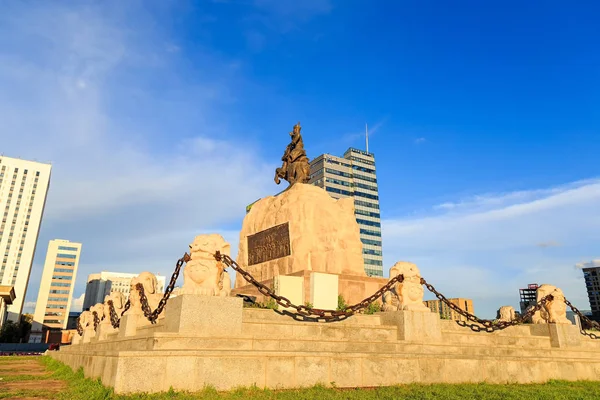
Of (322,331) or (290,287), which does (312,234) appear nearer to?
(290,287)

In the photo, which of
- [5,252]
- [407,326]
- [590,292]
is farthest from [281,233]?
[5,252]

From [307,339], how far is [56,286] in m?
135

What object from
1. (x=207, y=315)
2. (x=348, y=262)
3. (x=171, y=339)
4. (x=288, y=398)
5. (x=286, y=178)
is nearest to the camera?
(x=288, y=398)

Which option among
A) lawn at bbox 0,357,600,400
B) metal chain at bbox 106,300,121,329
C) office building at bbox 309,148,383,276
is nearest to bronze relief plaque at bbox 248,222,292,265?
metal chain at bbox 106,300,121,329

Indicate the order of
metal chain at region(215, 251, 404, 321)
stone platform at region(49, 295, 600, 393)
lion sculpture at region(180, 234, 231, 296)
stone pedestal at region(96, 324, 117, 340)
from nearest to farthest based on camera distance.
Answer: stone platform at region(49, 295, 600, 393) < lion sculpture at region(180, 234, 231, 296) < metal chain at region(215, 251, 404, 321) < stone pedestal at region(96, 324, 117, 340)

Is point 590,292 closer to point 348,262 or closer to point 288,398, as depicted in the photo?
point 348,262

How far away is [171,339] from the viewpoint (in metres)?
6.89

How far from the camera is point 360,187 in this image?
11981 cm

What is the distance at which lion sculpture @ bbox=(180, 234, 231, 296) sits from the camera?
791 cm

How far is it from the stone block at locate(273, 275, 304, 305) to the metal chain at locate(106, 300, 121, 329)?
506 centimetres

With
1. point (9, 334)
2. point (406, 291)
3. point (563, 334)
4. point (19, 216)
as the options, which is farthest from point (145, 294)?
point (19, 216)

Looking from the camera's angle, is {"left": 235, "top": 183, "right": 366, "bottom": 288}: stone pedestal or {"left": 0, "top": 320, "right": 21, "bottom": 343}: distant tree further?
{"left": 0, "top": 320, "right": 21, "bottom": 343}: distant tree

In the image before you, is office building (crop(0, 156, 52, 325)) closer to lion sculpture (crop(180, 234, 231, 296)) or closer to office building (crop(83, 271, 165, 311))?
office building (crop(83, 271, 165, 311))

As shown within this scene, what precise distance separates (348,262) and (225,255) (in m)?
10.8
